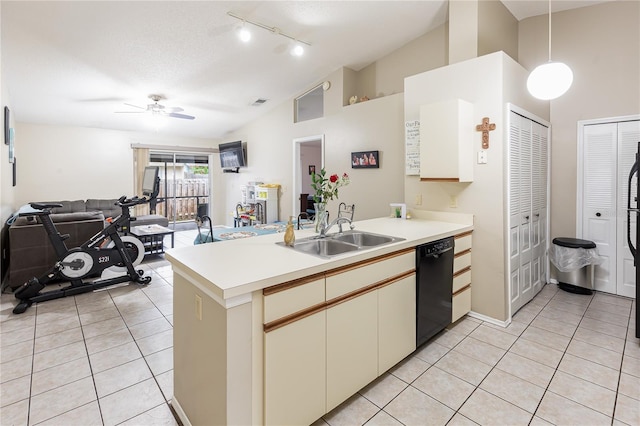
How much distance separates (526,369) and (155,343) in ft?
9.68

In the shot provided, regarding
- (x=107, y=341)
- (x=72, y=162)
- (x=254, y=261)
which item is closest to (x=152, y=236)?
(x=107, y=341)

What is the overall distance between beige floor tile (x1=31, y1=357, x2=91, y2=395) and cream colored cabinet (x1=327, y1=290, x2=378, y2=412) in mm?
1826

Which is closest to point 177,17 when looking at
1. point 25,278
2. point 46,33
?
point 46,33

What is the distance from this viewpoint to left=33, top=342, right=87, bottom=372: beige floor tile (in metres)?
2.37

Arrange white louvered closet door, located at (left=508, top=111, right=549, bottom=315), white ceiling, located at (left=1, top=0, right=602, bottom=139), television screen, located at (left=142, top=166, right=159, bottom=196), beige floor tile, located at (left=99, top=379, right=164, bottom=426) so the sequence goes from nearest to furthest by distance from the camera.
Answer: beige floor tile, located at (left=99, top=379, right=164, bottom=426)
white louvered closet door, located at (left=508, top=111, right=549, bottom=315)
white ceiling, located at (left=1, top=0, right=602, bottom=139)
television screen, located at (left=142, top=166, right=159, bottom=196)

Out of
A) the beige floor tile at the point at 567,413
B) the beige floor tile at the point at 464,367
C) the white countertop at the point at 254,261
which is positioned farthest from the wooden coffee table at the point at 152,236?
the beige floor tile at the point at 567,413

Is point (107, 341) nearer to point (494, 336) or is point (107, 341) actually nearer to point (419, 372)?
point (419, 372)

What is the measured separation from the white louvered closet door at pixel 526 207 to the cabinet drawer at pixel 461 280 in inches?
14.7

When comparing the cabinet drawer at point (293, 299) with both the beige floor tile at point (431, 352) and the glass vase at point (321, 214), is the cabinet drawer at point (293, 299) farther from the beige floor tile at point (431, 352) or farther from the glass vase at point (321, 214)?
the beige floor tile at point (431, 352)

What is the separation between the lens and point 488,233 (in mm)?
2980

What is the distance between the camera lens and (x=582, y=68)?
12.3ft

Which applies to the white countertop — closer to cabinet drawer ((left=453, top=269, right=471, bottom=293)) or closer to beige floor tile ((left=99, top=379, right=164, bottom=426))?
cabinet drawer ((left=453, top=269, right=471, bottom=293))

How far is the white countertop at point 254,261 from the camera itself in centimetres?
138

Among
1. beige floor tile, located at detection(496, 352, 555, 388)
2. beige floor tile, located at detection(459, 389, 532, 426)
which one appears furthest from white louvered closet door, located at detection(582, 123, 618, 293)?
beige floor tile, located at detection(459, 389, 532, 426)
